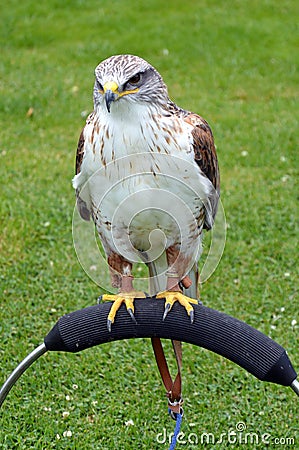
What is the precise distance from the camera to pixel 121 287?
259 centimetres

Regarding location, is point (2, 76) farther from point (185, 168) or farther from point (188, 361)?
point (185, 168)

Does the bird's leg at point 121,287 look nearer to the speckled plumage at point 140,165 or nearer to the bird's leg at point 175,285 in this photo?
the speckled plumage at point 140,165

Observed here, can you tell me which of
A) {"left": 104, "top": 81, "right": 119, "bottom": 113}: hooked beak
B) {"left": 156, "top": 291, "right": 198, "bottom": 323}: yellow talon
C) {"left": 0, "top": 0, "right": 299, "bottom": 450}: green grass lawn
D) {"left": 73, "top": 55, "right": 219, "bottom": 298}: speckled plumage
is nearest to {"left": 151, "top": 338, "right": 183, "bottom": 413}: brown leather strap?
{"left": 156, "top": 291, "right": 198, "bottom": 323}: yellow talon

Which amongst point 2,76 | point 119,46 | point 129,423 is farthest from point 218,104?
point 129,423

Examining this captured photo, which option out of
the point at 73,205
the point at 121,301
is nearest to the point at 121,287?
the point at 121,301

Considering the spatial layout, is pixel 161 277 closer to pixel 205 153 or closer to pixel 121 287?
pixel 121 287

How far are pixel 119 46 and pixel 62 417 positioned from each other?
19.6ft

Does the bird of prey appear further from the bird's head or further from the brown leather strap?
the brown leather strap

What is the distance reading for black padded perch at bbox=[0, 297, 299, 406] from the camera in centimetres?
208

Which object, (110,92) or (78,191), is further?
(78,191)

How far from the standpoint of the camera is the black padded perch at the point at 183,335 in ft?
6.81

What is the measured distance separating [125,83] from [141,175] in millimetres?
320

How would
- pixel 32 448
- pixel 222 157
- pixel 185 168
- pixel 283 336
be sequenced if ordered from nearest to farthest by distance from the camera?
1. pixel 185 168
2. pixel 32 448
3. pixel 283 336
4. pixel 222 157

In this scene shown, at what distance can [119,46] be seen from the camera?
8.73 m
